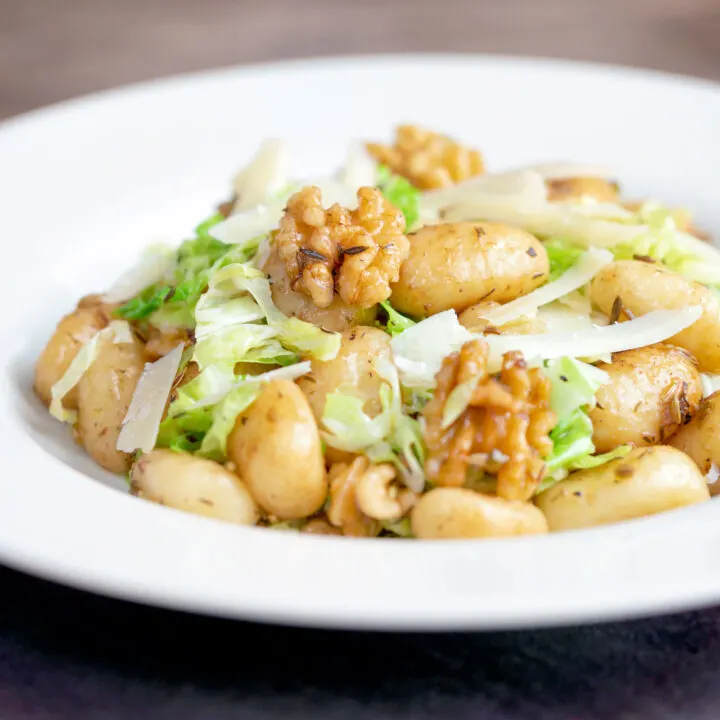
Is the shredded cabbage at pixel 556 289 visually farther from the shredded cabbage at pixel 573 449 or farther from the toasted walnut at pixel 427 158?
the toasted walnut at pixel 427 158

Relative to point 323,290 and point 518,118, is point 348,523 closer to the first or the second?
point 323,290

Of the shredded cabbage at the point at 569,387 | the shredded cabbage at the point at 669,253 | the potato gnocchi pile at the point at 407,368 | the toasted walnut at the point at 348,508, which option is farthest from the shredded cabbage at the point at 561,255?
the toasted walnut at the point at 348,508

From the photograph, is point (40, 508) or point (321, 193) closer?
point (40, 508)

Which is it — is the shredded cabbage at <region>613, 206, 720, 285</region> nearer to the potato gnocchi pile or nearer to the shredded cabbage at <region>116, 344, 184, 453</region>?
the potato gnocchi pile

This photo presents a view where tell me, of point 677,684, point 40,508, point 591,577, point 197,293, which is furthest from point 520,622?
point 197,293

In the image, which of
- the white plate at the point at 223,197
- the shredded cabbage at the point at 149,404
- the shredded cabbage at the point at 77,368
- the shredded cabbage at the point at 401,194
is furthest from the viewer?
the shredded cabbage at the point at 401,194

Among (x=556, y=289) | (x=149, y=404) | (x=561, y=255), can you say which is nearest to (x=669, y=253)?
(x=561, y=255)
